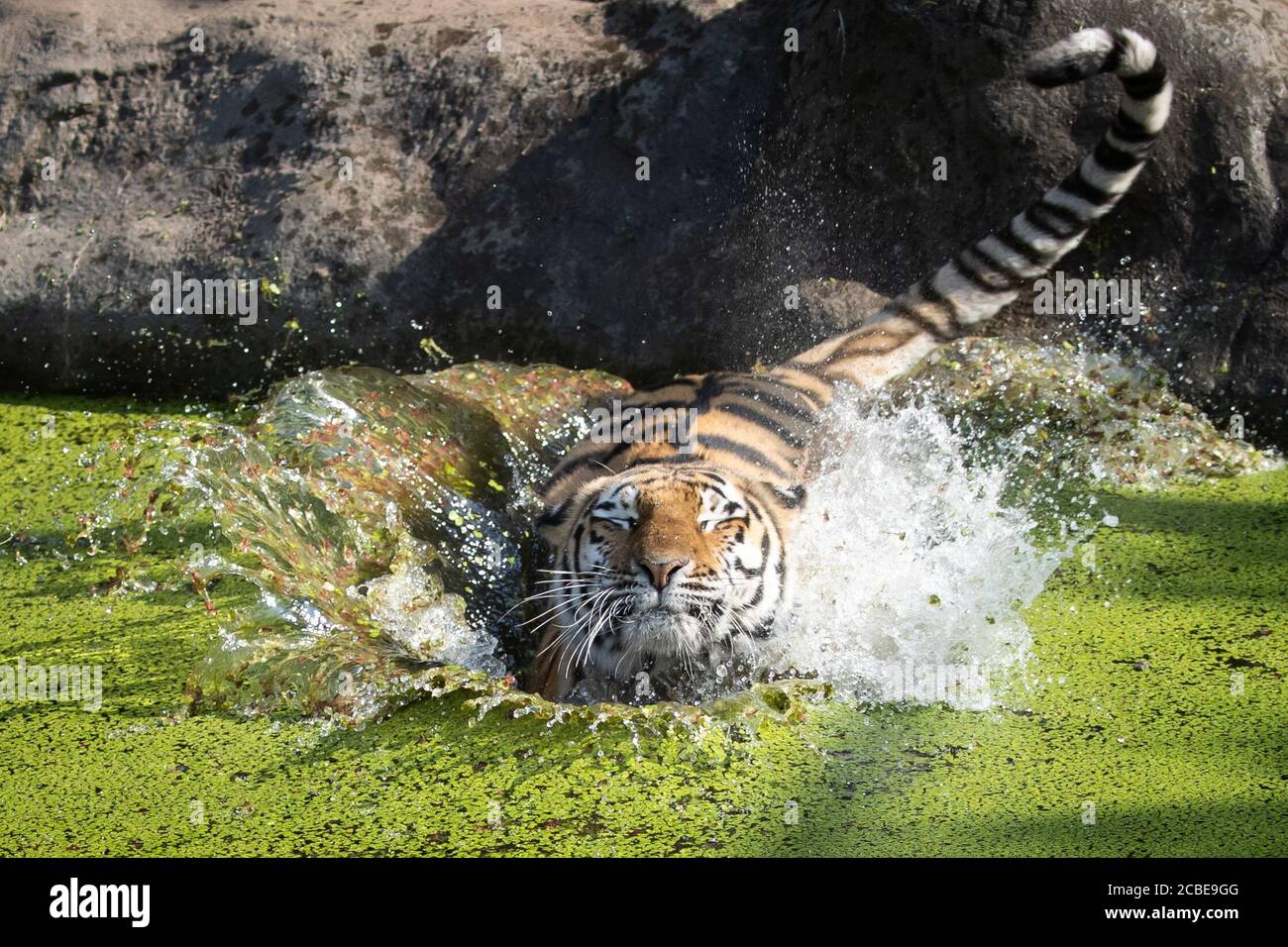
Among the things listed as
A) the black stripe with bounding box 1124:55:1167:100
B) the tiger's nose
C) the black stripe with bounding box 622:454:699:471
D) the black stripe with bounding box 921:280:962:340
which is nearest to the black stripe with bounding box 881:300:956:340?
the black stripe with bounding box 921:280:962:340

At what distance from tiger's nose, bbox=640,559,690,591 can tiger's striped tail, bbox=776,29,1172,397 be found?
1401mm

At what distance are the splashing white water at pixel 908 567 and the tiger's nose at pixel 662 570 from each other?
1.44 feet

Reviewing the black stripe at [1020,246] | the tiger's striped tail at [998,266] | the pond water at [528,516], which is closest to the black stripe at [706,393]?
the tiger's striped tail at [998,266]

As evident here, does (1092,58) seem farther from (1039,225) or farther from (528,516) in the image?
(528,516)

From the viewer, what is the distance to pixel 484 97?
538cm

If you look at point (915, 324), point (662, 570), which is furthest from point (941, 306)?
point (662, 570)

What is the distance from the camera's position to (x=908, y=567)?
3.89m

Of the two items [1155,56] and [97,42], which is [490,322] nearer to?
[97,42]

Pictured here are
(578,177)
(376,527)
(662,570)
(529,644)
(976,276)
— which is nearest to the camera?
(662,570)

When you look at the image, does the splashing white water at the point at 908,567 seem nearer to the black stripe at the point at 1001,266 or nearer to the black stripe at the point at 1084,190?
the black stripe at the point at 1001,266

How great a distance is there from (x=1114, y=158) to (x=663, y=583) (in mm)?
2179

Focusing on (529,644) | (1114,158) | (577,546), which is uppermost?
(1114,158)

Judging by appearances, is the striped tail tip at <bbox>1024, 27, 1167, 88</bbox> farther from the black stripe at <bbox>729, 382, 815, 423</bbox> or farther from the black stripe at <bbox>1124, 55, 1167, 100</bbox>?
the black stripe at <bbox>729, 382, 815, 423</bbox>

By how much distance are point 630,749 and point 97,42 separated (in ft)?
13.9
